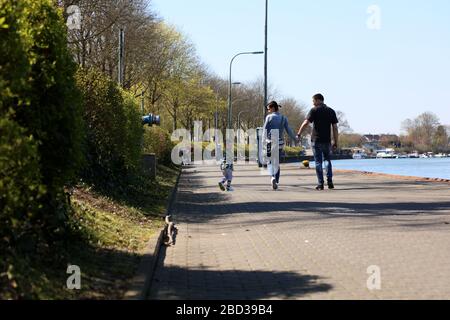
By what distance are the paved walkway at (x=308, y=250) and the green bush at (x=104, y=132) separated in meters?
1.61

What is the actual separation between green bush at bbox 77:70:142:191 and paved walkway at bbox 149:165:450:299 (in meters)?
1.61

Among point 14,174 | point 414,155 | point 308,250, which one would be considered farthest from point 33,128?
point 414,155

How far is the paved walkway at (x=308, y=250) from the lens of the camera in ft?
21.5

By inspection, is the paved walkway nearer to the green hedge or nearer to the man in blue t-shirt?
the green hedge

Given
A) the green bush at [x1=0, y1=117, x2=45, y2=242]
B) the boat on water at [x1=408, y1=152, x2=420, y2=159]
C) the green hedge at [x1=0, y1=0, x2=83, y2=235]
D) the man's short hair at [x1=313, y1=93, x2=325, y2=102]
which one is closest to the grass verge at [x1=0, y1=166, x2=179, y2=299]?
the green bush at [x1=0, y1=117, x2=45, y2=242]

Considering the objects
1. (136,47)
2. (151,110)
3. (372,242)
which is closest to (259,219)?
(372,242)

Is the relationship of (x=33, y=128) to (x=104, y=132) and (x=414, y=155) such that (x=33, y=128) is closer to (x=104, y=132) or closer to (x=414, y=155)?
(x=104, y=132)

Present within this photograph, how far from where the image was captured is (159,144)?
38281 millimetres

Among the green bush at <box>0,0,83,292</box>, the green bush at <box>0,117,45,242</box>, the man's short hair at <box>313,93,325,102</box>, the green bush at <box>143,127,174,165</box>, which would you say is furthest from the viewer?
the green bush at <box>143,127,174,165</box>

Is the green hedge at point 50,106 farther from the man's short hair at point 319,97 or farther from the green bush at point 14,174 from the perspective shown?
the man's short hair at point 319,97

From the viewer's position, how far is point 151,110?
5478 cm

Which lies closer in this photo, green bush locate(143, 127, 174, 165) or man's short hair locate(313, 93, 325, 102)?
man's short hair locate(313, 93, 325, 102)

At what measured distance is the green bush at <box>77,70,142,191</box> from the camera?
45.0 feet

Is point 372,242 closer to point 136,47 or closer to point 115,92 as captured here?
point 115,92
